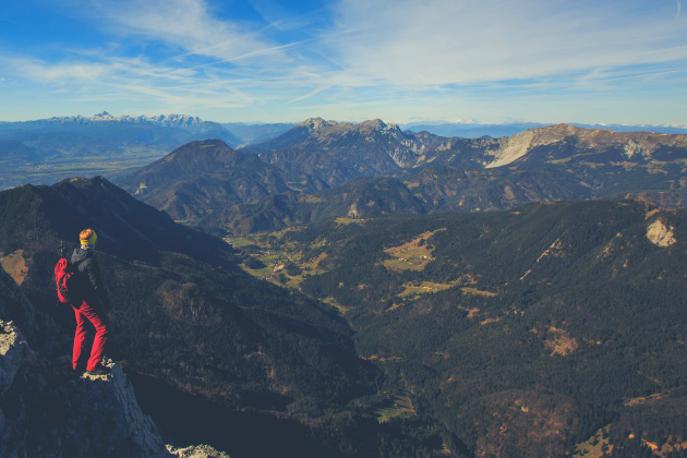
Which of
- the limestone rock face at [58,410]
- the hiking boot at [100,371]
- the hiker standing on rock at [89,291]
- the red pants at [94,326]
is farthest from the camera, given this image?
the hiking boot at [100,371]

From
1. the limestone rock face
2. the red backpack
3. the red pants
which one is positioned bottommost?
the limestone rock face

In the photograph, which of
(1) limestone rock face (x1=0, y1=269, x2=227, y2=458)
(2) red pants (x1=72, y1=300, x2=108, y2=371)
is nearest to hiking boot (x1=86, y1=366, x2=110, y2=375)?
(1) limestone rock face (x1=0, y1=269, x2=227, y2=458)

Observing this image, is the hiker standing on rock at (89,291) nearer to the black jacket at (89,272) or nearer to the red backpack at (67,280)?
the black jacket at (89,272)

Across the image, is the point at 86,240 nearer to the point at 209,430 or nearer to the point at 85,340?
the point at 85,340

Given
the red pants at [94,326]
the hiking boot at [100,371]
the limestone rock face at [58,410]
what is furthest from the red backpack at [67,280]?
the hiking boot at [100,371]

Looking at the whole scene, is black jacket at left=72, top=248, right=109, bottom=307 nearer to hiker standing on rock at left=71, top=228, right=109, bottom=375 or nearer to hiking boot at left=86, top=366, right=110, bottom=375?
hiker standing on rock at left=71, top=228, right=109, bottom=375

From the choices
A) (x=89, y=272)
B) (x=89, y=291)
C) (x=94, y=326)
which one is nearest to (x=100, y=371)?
(x=94, y=326)

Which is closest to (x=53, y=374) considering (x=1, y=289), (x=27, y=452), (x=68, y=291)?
(x=27, y=452)
